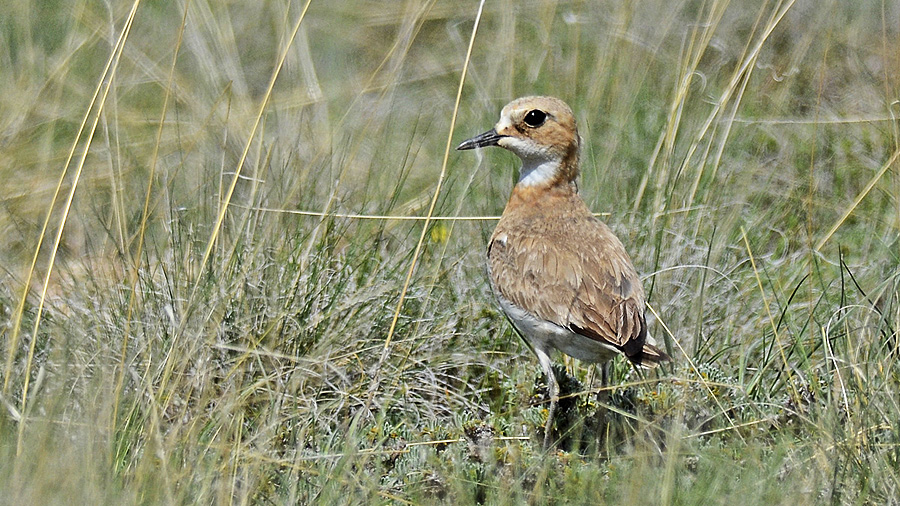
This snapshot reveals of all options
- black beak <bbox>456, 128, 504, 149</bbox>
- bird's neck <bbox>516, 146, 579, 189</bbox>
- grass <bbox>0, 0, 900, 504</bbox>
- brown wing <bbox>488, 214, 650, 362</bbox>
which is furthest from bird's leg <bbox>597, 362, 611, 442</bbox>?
black beak <bbox>456, 128, 504, 149</bbox>

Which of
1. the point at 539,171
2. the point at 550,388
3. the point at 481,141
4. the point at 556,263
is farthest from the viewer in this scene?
the point at 539,171

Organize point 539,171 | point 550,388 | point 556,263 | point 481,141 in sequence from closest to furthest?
point 550,388 < point 556,263 < point 481,141 < point 539,171

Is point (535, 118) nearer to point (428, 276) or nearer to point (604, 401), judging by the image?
point (428, 276)

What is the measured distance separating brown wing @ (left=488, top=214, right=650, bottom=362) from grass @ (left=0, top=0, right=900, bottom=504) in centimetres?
25

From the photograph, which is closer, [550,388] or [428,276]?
[550,388]

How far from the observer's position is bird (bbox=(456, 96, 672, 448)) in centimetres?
418

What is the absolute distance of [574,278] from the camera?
14.4 ft

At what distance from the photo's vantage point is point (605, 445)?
4211 millimetres

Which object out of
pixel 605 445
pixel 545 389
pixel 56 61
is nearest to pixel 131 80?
pixel 56 61

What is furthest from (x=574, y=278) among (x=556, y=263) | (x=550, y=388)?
(x=550, y=388)

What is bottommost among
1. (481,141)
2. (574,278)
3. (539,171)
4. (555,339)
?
(555,339)

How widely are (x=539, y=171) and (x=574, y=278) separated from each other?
2.12 feet

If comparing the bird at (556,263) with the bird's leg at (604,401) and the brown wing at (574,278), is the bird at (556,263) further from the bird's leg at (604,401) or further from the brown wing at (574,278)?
the bird's leg at (604,401)

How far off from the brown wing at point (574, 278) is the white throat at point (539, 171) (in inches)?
8.2
